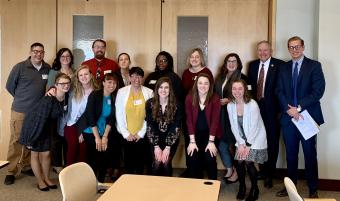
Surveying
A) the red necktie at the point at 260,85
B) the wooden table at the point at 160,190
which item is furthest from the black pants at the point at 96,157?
the red necktie at the point at 260,85

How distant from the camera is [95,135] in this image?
402cm

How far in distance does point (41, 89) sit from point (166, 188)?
274cm

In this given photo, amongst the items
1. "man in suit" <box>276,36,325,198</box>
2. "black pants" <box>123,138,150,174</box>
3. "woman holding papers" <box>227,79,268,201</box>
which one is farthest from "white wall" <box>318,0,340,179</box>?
"black pants" <box>123,138,150,174</box>

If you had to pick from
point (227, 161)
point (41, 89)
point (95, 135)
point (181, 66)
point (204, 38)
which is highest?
point (204, 38)

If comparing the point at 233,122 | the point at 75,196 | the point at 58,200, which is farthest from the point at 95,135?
the point at 75,196

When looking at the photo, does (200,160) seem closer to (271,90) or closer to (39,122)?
(271,90)

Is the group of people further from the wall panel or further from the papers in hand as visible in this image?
the wall panel

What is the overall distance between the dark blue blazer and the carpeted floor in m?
0.82

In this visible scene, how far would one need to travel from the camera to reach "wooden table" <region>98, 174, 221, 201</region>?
6.73ft

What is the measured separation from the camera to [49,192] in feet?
13.1

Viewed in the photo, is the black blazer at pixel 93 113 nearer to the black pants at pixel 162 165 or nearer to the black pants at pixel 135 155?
the black pants at pixel 135 155

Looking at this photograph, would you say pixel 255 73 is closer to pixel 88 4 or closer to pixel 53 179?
pixel 88 4

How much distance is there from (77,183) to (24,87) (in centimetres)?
243

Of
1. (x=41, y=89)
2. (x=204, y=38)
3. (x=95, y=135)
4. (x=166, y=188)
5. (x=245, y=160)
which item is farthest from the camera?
(x=204, y=38)
